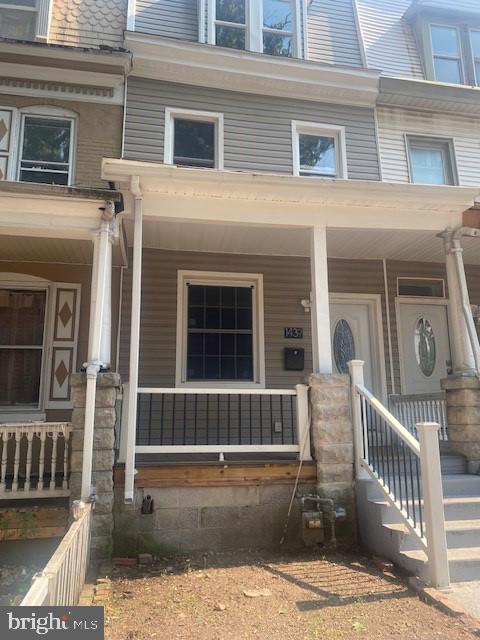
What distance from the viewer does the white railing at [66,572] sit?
2014 millimetres

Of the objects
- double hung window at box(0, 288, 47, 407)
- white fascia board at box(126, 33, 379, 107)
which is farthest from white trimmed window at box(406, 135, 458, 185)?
double hung window at box(0, 288, 47, 407)

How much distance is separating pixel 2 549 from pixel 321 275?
4.02 metres

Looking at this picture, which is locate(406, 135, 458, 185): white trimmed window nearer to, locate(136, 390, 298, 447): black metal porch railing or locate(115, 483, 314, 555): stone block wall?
locate(136, 390, 298, 447): black metal porch railing

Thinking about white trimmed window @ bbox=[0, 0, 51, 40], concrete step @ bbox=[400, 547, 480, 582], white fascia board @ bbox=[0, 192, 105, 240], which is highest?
white trimmed window @ bbox=[0, 0, 51, 40]

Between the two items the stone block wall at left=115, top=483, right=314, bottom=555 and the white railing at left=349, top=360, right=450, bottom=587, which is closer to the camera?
the white railing at left=349, top=360, right=450, bottom=587

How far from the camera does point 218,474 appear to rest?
14.9 ft

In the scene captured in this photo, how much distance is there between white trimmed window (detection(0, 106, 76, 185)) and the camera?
266 inches

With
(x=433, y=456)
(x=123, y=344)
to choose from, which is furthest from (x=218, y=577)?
(x=123, y=344)

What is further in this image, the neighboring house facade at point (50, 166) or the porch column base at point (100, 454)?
the neighboring house facade at point (50, 166)

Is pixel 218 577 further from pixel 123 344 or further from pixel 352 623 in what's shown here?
pixel 123 344

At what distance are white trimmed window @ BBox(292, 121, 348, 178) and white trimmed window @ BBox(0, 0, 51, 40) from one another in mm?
4082

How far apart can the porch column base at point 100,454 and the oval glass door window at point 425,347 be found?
481 centimetres

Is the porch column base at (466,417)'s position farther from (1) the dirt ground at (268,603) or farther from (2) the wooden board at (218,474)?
(1) the dirt ground at (268,603)

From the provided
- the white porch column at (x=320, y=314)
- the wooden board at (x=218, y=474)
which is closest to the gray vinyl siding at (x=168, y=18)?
the white porch column at (x=320, y=314)
